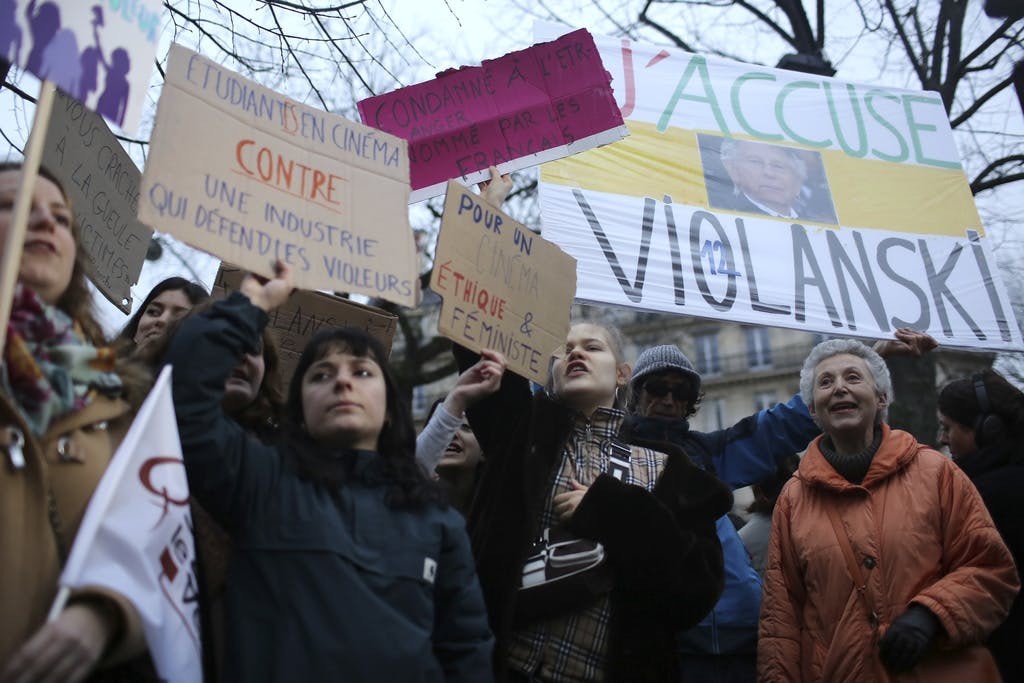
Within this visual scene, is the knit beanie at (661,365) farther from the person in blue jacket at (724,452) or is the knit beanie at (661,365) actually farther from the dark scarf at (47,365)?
the dark scarf at (47,365)

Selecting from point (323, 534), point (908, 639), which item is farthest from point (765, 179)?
point (323, 534)

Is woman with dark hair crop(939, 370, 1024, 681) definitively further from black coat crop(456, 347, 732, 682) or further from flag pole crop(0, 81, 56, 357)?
flag pole crop(0, 81, 56, 357)

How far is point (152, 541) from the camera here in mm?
1719

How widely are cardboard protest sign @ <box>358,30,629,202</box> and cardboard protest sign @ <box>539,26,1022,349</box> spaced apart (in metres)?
0.48

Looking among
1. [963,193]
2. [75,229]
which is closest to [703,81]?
[963,193]

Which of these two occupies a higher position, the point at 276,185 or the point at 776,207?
the point at 776,207

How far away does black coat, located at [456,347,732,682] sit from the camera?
2.57 metres

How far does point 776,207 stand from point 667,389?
1.22 metres

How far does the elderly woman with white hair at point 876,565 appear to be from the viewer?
2717 millimetres

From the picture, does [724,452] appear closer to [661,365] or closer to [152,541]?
[661,365]

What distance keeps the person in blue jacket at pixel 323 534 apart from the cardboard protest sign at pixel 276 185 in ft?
0.42

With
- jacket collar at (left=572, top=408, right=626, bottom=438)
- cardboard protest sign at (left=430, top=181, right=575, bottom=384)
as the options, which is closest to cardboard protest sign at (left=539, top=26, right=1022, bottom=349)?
cardboard protest sign at (left=430, top=181, right=575, bottom=384)

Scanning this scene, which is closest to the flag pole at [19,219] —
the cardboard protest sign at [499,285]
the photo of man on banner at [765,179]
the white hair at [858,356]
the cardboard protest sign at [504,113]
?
the cardboard protest sign at [499,285]

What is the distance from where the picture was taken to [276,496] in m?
2.06
